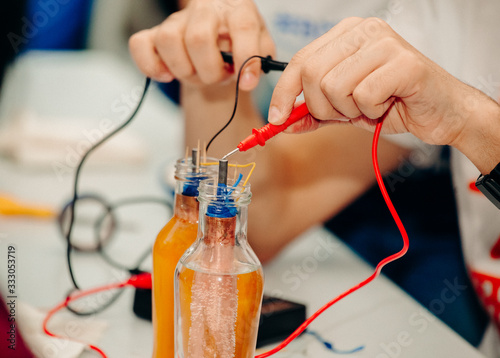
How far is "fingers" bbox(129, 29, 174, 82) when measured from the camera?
28.3 inches

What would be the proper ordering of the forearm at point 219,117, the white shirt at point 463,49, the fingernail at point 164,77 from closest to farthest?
1. the fingernail at point 164,77
2. the white shirt at point 463,49
3. the forearm at point 219,117

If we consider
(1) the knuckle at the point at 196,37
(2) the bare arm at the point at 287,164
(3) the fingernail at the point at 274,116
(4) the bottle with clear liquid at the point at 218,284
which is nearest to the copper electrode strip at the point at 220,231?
(4) the bottle with clear liquid at the point at 218,284

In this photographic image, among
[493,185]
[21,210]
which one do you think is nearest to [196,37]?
[493,185]

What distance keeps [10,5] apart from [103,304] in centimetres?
114

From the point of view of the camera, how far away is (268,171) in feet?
3.63

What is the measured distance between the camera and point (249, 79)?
2.20 ft

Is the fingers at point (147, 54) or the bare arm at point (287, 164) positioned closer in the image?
the fingers at point (147, 54)

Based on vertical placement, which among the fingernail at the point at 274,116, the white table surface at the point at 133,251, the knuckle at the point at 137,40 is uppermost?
the knuckle at the point at 137,40

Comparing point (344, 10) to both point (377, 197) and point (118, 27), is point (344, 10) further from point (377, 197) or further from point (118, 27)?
point (118, 27)

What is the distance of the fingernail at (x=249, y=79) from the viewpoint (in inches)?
26.3

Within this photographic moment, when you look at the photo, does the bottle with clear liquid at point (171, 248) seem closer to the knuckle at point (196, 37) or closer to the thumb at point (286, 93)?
the thumb at point (286, 93)

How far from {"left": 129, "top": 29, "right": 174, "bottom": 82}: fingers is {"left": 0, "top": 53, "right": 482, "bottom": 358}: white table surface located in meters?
0.34

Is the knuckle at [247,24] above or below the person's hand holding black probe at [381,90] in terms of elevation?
above

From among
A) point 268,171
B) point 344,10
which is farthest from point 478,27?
point 268,171
